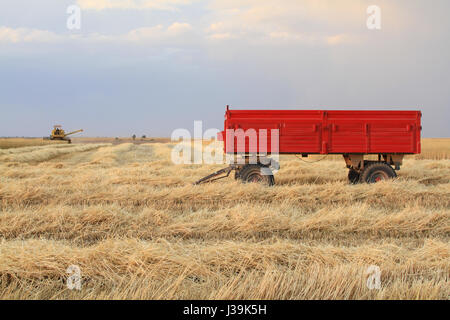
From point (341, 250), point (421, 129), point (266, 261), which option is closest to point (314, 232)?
point (341, 250)

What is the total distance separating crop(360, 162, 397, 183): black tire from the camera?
10.5 metres

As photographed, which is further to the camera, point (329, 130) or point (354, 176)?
point (354, 176)

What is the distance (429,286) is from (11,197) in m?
8.67

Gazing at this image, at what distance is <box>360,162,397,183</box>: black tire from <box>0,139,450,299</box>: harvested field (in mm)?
822

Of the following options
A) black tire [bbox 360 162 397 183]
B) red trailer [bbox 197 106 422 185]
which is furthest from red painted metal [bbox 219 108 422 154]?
black tire [bbox 360 162 397 183]

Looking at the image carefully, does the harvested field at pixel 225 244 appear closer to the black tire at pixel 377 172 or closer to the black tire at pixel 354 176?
the black tire at pixel 377 172

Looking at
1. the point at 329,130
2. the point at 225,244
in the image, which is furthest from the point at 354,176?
the point at 225,244

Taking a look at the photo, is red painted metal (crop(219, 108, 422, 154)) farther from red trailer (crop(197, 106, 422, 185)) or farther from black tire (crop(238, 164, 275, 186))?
black tire (crop(238, 164, 275, 186))

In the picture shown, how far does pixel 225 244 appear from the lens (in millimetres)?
4496

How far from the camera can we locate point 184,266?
150 inches

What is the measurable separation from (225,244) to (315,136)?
6.62m

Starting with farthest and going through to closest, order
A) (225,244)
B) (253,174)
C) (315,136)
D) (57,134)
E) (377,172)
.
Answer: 1. (57,134)
2. (377,172)
3. (315,136)
4. (253,174)
5. (225,244)

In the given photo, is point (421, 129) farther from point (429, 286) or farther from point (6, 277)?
point (6, 277)

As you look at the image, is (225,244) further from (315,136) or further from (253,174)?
(315,136)
